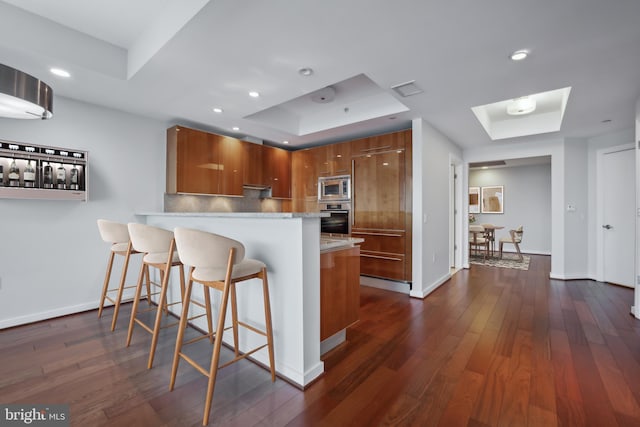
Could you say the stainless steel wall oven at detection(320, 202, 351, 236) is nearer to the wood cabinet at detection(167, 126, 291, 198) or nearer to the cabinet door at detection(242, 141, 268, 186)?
the wood cabinet at detection(167, 126, 291, 198)

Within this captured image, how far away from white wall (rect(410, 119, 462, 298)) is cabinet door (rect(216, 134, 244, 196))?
265 cm

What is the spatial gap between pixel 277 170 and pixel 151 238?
300cm

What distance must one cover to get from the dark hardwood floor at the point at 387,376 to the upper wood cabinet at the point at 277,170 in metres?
2.89

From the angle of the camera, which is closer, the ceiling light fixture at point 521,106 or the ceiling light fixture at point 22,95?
the ceiling light fixture at point 22,95

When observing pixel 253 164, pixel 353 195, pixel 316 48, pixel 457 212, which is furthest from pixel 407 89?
pixel 457 212

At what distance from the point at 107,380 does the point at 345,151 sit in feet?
12.6

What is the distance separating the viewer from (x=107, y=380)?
1.83 m

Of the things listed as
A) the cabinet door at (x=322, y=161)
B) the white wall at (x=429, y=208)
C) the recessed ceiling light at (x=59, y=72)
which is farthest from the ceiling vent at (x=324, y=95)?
the recessed ceiling light at (x=59, y=72)

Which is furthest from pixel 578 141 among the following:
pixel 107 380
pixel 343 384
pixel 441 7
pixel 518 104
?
pixel 107 380

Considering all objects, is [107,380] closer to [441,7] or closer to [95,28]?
[95,28]

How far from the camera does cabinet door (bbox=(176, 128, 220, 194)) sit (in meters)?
3.67

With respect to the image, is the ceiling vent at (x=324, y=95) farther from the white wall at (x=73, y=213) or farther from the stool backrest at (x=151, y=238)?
the stool backrest at (x=151, y=238)

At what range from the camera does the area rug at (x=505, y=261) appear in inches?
222

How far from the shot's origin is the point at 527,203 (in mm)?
7348
